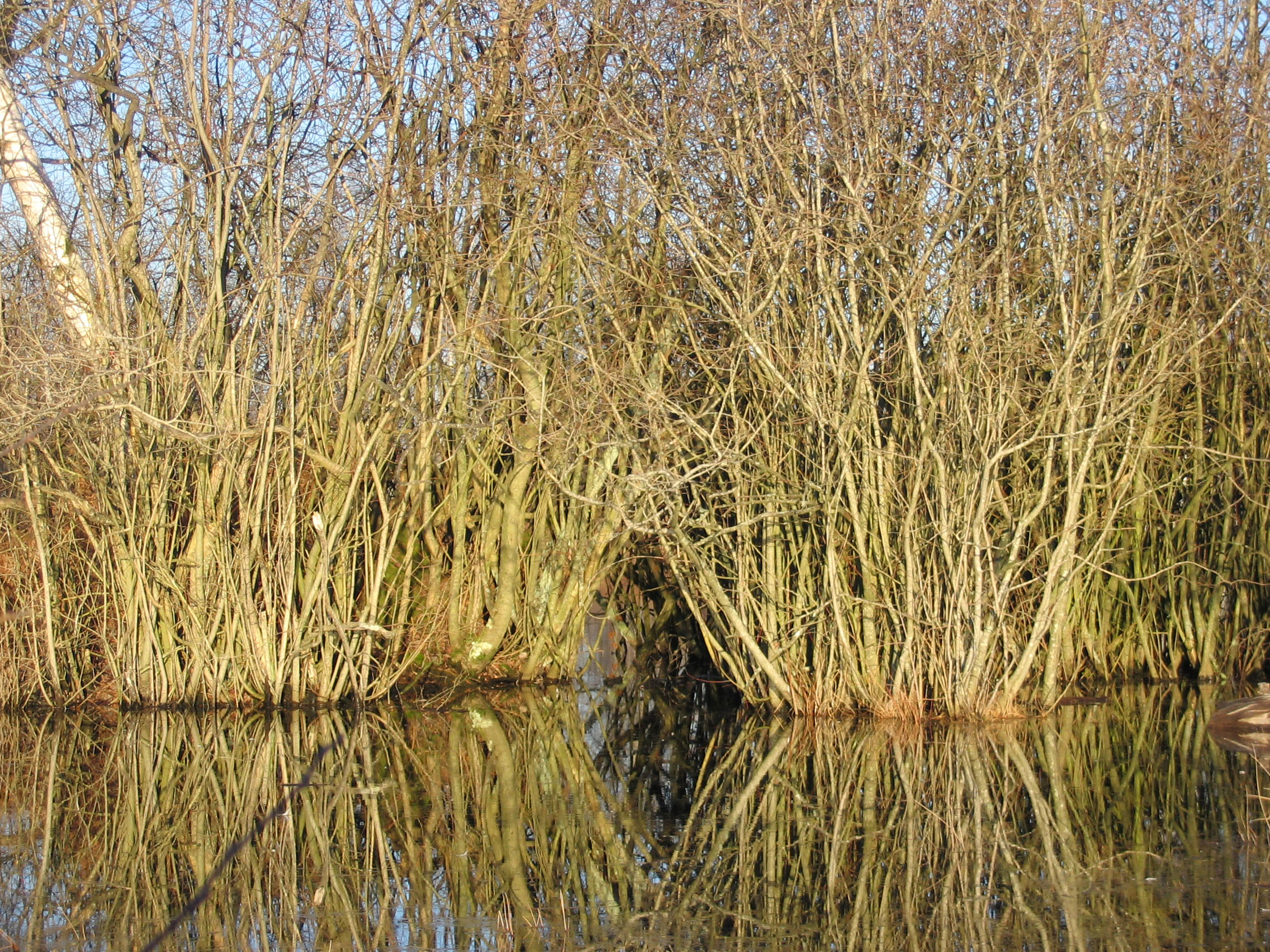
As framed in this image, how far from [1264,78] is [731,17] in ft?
15.2

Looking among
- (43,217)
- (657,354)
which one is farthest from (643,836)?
(43,217)

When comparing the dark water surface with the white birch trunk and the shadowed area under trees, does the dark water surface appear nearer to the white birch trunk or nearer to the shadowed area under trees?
the shadowed area under trees

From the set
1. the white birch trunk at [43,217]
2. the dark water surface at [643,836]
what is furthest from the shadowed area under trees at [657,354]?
the dark water surface at [643,836]

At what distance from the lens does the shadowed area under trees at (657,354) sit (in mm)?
8820

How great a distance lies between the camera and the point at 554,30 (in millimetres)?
10750

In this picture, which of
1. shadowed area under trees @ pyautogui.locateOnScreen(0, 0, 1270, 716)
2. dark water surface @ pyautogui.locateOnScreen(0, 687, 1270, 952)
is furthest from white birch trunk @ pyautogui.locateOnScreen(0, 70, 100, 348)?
dark water surface @ pyautogui.locateOnScreen(0, 687, 1270, 952)

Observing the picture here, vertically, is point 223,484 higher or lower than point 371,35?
lower

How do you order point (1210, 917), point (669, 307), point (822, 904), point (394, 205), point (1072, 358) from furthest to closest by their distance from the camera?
point (394, 205)
point (669, 307)
point (1072, 358)
point (822, 904)
point (1210, 917)

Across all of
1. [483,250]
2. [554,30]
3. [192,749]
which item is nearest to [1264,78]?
[554,30]

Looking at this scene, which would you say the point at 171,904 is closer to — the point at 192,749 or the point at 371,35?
the point at 192,749

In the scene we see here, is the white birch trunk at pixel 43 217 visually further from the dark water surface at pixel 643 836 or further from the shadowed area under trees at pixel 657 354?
the dark water surface at pixel 643 836

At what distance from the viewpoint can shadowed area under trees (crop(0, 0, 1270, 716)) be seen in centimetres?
882

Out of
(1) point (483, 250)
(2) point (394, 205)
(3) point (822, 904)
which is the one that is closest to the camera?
(3) point (822, 904)

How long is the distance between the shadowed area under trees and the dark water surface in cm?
105
